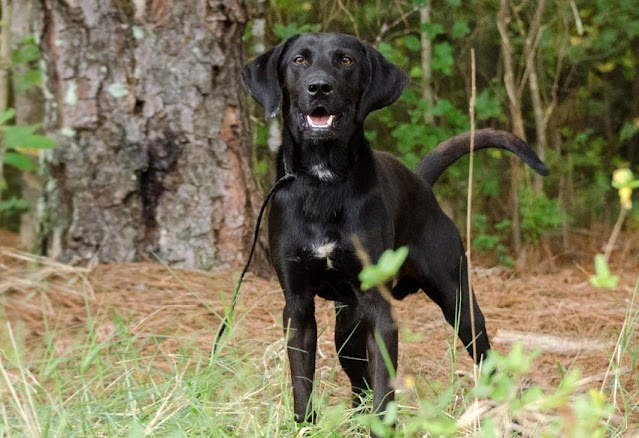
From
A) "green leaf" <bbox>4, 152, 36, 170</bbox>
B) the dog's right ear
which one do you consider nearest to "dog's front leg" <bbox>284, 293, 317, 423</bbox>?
the dog's right ear

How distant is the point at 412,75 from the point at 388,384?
599 centimetres

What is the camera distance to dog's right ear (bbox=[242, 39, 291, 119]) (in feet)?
12.7

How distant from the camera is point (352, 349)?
4.16 metres

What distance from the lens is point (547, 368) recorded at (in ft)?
14.9

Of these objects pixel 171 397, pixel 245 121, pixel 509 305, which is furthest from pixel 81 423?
pixel 509 305

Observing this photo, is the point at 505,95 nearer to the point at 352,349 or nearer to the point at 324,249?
the point at 352,349

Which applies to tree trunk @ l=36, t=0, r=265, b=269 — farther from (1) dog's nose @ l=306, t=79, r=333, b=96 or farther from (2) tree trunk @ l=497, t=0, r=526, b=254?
(2) tree trunk @ l=497, t=0, r=526, b=254

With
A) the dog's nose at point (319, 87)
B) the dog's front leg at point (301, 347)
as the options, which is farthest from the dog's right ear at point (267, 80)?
the dog's front leg at point (301, 347)

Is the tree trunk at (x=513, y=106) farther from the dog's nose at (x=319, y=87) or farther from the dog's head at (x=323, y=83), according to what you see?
the dog's nose at (x=319, y=87)

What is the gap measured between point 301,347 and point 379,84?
118 cm

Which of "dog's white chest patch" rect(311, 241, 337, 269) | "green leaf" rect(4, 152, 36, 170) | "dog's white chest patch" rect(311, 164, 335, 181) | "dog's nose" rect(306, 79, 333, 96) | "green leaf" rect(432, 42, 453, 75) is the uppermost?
"green leaf" rect(432, 42, 453, 75)

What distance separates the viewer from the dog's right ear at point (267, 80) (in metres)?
3.87

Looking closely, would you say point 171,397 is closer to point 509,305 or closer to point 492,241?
point 509,305

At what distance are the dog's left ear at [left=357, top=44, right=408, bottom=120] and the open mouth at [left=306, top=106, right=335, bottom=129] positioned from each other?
0.64 ft
